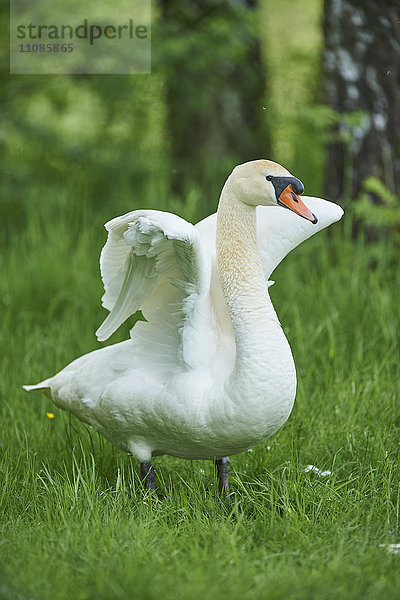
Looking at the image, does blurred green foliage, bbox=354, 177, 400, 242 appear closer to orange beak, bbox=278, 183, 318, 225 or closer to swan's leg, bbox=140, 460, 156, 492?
Result: orange beak, bbox=278, 183, 318, 225

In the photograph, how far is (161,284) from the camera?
3480 millimetres

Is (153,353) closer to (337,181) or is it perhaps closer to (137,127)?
(337,181)

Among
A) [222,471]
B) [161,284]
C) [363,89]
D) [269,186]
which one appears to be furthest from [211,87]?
[222,471]

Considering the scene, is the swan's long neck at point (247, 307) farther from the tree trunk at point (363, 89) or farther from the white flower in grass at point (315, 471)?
the tree trunk at point (363, 89)

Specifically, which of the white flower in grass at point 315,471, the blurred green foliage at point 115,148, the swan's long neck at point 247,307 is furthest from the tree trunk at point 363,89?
the white flower in grass at point 315,471

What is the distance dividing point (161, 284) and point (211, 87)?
5395 millimetres

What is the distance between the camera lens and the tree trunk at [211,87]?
7410mm

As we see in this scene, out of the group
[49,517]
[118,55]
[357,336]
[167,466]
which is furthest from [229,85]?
[49,517]

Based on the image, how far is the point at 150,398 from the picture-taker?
326 centimetres

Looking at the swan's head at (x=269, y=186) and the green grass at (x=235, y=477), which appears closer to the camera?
the green grass at (x=235, y=477)

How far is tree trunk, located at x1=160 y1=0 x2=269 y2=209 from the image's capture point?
7410 mm

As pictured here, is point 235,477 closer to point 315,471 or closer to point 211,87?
point 315,471

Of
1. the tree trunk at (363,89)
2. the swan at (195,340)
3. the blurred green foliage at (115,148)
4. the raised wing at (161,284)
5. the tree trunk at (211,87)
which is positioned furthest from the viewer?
the blurred green foliage at (115,148)

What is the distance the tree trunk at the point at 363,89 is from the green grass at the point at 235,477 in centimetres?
62
